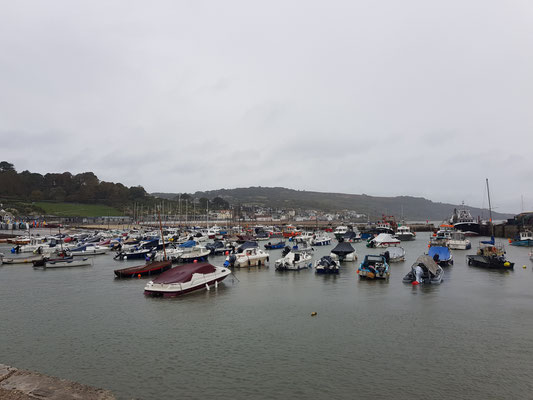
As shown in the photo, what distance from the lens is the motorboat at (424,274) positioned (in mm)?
38594

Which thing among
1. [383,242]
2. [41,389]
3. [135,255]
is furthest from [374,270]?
[383,242]

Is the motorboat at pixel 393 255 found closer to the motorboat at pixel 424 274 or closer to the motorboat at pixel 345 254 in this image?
the motorboat at pixel 345 254

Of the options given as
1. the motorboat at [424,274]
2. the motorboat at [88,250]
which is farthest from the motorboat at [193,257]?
the motorboat at [424,274]

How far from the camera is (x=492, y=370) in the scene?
17453 millimetres

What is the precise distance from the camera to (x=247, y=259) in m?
52.1

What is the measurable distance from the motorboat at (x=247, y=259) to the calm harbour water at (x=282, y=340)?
13.4m

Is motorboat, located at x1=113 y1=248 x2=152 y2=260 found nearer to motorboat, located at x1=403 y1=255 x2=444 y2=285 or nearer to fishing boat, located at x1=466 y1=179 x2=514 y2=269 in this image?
motorboat, located at x1=403 y1=255 x2=444 y2=285

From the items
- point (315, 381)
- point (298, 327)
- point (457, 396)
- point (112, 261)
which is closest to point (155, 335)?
point (298, 327)

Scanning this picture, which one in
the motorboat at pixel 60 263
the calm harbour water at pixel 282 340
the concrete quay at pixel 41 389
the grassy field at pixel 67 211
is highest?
the grassy field at pixel 67 211

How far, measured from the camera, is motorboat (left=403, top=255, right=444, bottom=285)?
38.6m

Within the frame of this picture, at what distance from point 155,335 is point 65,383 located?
950 cm

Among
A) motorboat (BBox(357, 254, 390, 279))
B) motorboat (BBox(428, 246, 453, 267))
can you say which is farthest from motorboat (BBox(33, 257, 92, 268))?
motorboat (BBox(428, 246, 453, 267))

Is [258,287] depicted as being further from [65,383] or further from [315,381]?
[65,383]

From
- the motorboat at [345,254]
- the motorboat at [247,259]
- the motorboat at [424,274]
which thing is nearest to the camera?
the motorboat at [424,274]
